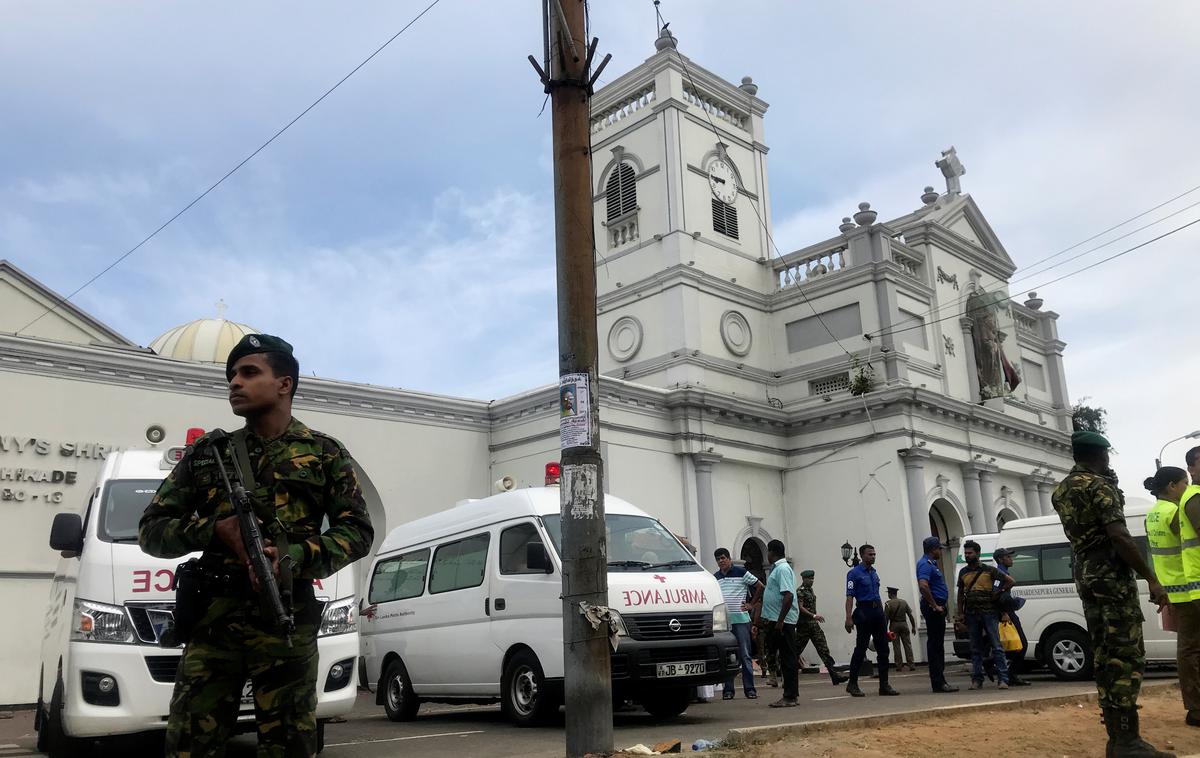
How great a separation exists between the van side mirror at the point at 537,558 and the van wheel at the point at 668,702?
5.14 feet

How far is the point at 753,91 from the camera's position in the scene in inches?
1185

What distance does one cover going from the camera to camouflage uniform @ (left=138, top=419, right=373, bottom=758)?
11.0 feet

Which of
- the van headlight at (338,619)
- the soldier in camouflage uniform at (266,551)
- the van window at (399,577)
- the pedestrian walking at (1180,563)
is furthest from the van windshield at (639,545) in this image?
the soldier in camouflage uniform at (266,551)

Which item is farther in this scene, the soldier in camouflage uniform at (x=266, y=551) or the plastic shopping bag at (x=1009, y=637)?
the plastic shopping bag at (x=1009, y=637)

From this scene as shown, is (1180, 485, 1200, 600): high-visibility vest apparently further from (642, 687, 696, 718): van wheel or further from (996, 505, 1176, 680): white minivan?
(996, 505, 1176, 680): white minivan

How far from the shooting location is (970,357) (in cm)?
2866

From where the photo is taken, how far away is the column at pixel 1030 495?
29141 mm

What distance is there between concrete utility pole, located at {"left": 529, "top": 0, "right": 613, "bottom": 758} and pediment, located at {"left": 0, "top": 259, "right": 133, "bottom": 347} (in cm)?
1594

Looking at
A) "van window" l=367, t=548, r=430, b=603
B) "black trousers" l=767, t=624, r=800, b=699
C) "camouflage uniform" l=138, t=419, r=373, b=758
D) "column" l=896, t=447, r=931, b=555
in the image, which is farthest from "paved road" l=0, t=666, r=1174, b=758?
"column" l=896, t=447, r=931, b=555

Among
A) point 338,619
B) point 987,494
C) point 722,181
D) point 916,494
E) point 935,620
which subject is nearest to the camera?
point 338,619

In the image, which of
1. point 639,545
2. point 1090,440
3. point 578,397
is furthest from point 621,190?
point 1090,440

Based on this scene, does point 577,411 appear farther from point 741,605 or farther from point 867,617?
point 741,605

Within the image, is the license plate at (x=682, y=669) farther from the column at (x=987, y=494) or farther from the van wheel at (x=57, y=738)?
the column at (x=987, y=494)

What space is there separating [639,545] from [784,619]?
5.76ft
